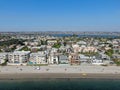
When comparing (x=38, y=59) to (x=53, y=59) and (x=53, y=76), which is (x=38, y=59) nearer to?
(x=53, y=59)

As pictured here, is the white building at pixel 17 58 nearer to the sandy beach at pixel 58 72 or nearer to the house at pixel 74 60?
the sandy beach at pixel 58 72

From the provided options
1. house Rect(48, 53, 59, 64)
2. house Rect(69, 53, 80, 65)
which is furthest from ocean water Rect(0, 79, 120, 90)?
house Rect(48, 53, 59, 64)

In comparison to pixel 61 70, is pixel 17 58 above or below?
above

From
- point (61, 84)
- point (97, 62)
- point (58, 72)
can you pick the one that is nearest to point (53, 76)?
point (58, 72)

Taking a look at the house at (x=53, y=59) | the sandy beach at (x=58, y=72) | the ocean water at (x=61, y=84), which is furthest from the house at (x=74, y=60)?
the ocean water at (x=61, y=84)

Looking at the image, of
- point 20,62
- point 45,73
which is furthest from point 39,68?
point 20,62

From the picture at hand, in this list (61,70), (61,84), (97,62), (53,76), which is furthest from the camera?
(97,62)
